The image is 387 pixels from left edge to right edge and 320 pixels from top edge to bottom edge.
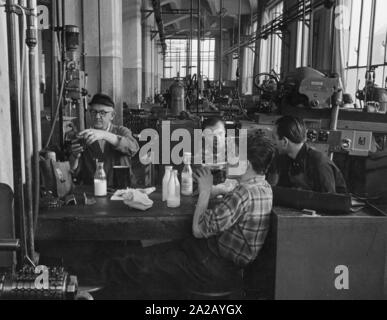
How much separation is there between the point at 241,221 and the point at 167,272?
491mm

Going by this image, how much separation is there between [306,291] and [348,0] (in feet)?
26.6

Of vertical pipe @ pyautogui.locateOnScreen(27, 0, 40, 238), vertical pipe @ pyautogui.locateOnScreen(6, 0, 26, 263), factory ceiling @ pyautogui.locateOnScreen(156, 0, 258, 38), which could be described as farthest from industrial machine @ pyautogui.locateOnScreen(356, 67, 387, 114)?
factory ceiling @ pyautogui.locateOnScreen(156, 0, 258, 38)

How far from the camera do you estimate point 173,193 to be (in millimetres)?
2408

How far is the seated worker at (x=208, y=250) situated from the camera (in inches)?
84.0

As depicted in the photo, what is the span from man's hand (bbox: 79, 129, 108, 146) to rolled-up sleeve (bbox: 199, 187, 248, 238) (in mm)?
1115

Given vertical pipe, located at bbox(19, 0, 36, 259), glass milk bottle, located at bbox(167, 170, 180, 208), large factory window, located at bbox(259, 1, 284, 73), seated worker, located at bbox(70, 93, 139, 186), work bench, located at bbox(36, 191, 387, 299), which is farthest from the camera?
large factory window, located at bbox(259, 1, 284, 73)

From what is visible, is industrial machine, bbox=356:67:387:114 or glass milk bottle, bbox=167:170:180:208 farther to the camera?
industrial machine, bbox=356:67:387:114

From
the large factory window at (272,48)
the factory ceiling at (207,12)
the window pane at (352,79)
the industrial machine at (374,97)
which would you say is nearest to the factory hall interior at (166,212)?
the industrial machine at (374,97)

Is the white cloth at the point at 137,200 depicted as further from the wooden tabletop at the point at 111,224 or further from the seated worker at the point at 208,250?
the seated worker at the point at 208,250

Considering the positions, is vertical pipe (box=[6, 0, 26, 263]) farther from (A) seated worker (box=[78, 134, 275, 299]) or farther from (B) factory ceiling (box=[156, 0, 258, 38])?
(B) factory ceiling (box=[156, 0, 258, 38])

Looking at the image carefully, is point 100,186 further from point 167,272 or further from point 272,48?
point 272,48

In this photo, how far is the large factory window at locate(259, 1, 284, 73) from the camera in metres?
14.9

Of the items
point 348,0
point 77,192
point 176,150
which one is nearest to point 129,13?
point 348,0

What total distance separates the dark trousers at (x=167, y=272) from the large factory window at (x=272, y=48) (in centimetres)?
1240
